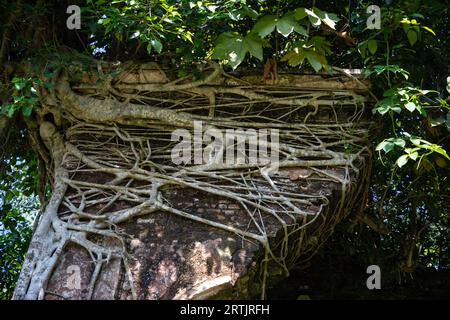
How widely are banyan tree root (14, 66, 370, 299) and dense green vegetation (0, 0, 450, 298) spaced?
0.19 m

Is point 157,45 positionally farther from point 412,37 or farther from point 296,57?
point 412,37

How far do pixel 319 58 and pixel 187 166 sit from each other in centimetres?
105

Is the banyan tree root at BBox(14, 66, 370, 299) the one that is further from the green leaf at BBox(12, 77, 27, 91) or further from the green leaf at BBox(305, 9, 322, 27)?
the green leaf at BBox(305, 9, 322, 27)

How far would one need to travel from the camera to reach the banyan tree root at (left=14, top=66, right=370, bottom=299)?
3.66 metres

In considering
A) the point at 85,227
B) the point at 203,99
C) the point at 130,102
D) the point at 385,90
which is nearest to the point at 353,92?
the point at 385,90

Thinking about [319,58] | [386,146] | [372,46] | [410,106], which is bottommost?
[386,146]

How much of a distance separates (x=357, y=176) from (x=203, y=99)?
3.69ft

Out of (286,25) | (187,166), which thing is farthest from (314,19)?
(187,166)

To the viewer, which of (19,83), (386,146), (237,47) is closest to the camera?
(386,146)

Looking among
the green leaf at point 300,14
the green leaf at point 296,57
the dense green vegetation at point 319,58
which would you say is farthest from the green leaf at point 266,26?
the green leaf at point 296,57

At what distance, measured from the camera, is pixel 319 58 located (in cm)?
393

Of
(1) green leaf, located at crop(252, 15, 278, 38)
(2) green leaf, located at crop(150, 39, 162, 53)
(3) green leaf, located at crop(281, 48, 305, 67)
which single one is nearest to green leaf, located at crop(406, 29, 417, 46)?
(3) green leaf, located at crop(281, 48, 305, 67)

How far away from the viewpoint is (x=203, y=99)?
169 inches

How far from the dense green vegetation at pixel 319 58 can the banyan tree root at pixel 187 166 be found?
19 cm
